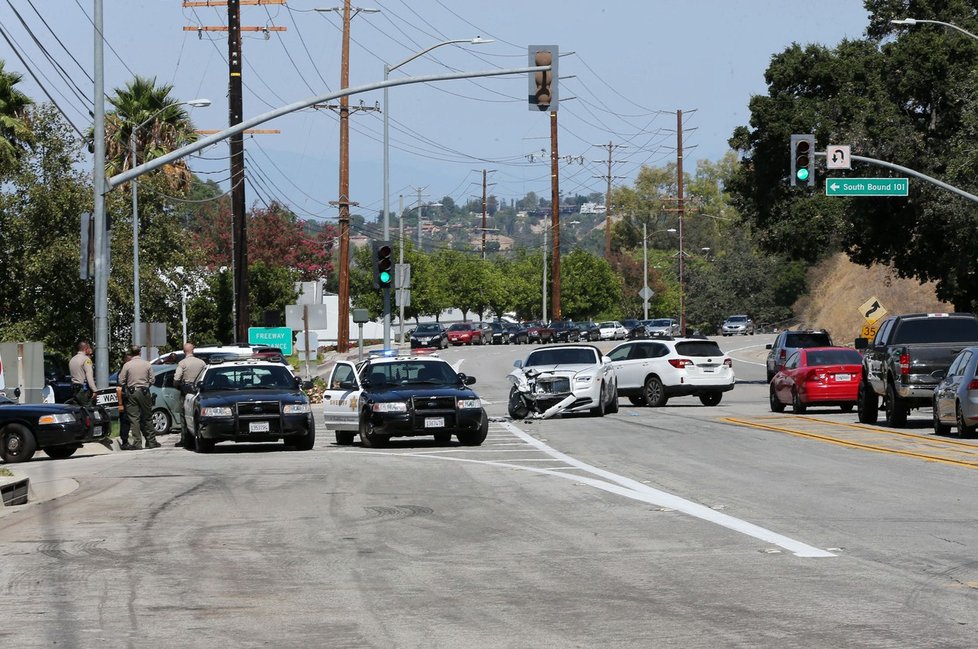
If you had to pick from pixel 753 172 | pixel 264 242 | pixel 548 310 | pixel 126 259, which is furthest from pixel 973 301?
pixel 548 310

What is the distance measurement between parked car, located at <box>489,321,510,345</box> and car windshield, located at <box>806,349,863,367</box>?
7156 centimetres

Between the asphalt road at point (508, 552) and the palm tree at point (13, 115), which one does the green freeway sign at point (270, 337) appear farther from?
the asphalt road at point (508, 552)

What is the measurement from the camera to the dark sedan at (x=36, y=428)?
24297mm

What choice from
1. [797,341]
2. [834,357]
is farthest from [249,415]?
[797,341]

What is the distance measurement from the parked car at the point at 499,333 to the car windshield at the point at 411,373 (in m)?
79.4

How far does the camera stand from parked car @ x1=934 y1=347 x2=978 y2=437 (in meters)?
24.4

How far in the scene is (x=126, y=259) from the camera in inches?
2126

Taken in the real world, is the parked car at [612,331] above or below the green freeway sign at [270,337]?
below

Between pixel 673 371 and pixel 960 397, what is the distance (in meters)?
14.1

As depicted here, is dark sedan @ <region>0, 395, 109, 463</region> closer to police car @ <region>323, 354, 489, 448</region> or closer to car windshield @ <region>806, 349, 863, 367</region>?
police car @ <region>323, 354, 489, 448</region>

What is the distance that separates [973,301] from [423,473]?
125ft

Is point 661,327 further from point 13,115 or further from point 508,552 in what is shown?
point 508,552

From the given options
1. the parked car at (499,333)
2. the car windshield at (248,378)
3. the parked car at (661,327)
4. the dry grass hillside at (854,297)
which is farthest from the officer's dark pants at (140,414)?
the parked car at (499,333)

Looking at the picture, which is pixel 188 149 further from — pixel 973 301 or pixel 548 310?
pixel 548 310
